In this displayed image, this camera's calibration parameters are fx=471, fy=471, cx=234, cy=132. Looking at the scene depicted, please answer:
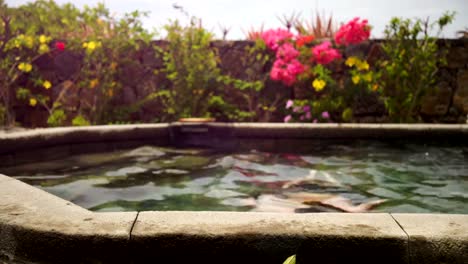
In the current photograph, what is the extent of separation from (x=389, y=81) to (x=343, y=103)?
0.74 metres

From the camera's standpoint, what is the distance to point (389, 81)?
6723mm

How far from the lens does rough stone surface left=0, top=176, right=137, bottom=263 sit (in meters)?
1.60

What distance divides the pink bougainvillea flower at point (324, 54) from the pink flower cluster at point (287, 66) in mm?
277

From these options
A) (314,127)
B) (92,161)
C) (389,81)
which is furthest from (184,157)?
(389,81)

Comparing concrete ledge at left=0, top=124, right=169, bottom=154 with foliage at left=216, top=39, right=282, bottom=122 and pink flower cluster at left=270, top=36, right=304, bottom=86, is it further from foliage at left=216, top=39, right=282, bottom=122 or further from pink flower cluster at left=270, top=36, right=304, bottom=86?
pink flower cluster at left=270, top=36, right=304, bottom=86

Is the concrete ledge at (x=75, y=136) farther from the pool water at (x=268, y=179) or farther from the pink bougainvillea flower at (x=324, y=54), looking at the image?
the pink bougainvillea flower at (x=324, y=54)

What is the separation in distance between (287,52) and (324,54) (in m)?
0.56

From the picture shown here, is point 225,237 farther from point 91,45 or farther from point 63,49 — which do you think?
point 63,49

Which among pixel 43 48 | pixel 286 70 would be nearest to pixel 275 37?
pixel 286 70

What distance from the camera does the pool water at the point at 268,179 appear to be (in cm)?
299

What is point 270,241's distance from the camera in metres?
1.58

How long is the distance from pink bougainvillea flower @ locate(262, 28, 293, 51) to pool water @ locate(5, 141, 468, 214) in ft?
10.4

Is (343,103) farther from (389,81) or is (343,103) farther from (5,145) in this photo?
(5,145)

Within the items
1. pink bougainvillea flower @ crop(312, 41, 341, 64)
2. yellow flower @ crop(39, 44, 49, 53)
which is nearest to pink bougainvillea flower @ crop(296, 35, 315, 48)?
pink bougainvillea flower @ crop(312, 41, 341, 64)
